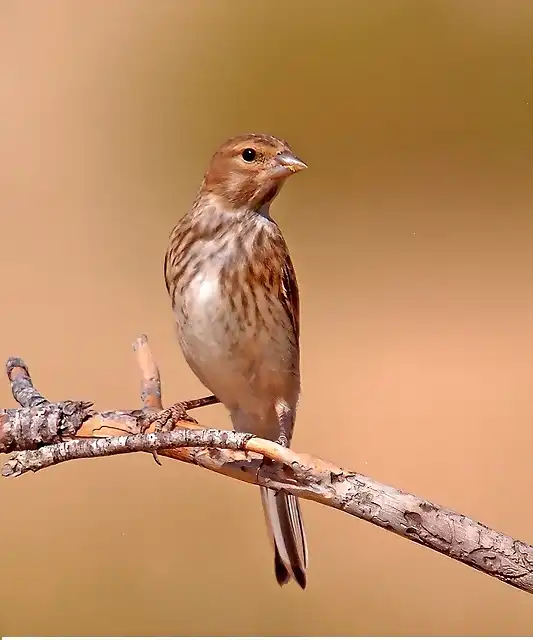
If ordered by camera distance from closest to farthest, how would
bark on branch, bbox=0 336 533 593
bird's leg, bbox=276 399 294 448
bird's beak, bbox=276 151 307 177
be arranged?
1. bark on branch, bbox=0 336 533 593
2. bird's beak, bbox=276 151 307 177
3. bird's leg, bbox=276 399 294 448

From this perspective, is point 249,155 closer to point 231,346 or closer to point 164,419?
point 231,346

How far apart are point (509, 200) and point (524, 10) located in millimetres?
579

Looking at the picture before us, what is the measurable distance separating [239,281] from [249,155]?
0.20 metres

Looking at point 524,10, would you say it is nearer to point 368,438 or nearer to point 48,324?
point 368,438

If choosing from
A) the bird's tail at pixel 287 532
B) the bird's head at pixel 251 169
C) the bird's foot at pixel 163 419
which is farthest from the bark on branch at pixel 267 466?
the bird's head at pixel 251 169

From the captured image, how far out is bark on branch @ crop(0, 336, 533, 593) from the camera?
1246 mm

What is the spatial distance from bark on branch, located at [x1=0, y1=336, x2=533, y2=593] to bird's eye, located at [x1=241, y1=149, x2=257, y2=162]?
0.45m

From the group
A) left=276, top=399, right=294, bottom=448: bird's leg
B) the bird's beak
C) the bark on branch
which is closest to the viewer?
the bark on branch

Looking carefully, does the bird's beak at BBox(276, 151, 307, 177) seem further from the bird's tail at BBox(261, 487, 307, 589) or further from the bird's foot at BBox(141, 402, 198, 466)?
the bird's tail at BBox(261, 487, 307, 589)

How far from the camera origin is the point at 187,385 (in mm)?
2383

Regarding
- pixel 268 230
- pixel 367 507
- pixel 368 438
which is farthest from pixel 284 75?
pixel 367 507

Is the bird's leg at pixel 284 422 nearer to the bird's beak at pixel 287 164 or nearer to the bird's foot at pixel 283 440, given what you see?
the bird's foot at pixel 283 440

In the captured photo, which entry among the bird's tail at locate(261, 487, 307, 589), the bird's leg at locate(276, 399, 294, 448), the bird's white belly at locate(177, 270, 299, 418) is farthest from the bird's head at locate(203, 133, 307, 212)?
the bird's tail at locate(261, 487, 307, 589)

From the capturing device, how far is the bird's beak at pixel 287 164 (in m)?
1.47
